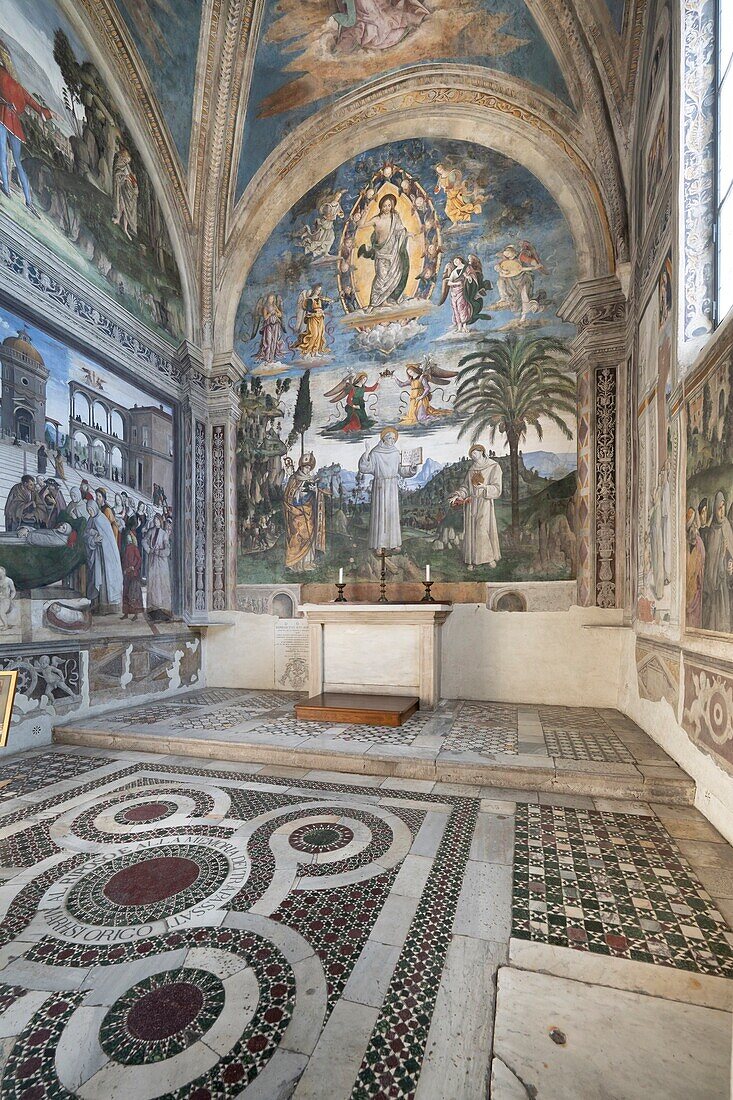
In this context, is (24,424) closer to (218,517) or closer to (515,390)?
(218,517)

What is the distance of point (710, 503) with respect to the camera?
394 cm

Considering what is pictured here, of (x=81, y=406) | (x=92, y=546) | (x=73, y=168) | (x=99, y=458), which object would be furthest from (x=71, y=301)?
(x=92, y=546)

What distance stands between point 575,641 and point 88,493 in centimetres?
699

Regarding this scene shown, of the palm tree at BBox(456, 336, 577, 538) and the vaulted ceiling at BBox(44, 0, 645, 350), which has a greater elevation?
the vaulted ceiling at BBox(44, 0, 645, 350)

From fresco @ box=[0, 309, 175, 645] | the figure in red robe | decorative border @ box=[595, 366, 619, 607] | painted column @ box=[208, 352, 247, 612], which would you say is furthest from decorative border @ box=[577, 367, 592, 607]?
the figure in red robe

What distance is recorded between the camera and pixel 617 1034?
1.99 m

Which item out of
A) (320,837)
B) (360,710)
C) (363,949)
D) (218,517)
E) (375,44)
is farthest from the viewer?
(218,517)

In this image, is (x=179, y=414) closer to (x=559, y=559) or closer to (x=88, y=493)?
(x=88, y=493)

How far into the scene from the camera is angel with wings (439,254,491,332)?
819 cm

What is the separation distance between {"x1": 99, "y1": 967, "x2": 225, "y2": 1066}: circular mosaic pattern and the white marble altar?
4.90 m

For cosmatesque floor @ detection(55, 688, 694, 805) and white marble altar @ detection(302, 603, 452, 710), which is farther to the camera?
white marble altar @ detection(302, 603, 452, 710)

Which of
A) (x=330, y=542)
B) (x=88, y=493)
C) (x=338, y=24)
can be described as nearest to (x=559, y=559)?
(x=330, y=542)

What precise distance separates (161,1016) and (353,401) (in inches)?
314

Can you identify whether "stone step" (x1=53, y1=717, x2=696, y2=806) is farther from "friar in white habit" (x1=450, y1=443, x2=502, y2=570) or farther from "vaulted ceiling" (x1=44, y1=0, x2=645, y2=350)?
A: "vaulted ceiling" (x1=44, y1=0, x2=645, y2=350)
